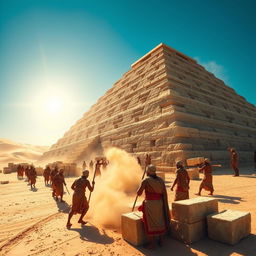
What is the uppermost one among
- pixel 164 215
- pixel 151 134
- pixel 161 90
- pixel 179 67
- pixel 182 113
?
pixel 179 67

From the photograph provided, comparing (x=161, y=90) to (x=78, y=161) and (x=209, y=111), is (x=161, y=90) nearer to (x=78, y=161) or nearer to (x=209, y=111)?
(x=209, y=111)

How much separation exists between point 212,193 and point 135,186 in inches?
134

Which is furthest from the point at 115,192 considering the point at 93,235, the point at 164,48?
the point at 164,48

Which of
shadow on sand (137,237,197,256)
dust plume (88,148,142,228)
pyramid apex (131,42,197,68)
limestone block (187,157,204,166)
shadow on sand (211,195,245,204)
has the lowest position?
shadow on sand (137,237,197,256)

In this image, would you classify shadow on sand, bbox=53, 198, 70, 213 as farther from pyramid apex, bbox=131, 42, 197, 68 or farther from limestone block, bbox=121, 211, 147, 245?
pyramid apex, bbox=131, 42, 197, 68

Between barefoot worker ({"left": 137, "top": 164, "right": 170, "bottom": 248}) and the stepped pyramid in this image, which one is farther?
the stepped pyramid

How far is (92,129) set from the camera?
25.4 metres

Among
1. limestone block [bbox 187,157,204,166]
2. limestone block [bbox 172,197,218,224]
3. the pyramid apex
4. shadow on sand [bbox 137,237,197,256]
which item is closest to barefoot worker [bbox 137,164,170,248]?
shadow on sand [bbox 137,237,197,256]

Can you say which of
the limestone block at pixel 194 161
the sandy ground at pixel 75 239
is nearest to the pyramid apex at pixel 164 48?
the limestone block at pixel 194 161

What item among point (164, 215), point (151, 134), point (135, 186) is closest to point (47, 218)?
point (164, 215)

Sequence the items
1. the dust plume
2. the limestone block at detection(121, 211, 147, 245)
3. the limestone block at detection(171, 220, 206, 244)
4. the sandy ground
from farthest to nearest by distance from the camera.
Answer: the dust plume, the limestone block at detection(121, 211, 147, 245), the limestone block at detection(171, 220, 206, 244), the sandy ground

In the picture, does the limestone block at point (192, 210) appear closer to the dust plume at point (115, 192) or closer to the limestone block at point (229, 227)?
the limestone block at point (229, 227)

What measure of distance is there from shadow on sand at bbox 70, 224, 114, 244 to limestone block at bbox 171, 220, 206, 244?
4.26ft

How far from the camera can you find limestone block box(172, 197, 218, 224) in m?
3.73
